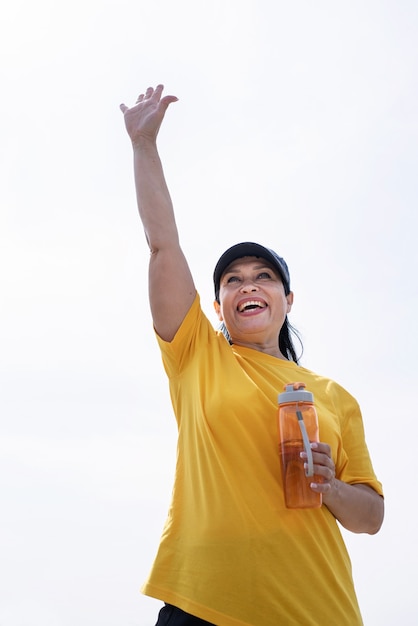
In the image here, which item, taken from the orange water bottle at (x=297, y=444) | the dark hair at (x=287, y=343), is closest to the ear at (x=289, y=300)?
the dark hair at (x=287, y=343)

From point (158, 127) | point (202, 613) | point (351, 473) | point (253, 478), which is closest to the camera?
point (202, 613)

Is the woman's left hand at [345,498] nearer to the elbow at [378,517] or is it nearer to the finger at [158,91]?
the elbow at [378,517]

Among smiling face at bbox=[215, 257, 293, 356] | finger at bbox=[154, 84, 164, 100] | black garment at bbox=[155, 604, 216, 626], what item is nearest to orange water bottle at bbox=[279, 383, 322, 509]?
black garment at bbox=[155, 604, 216, 626]

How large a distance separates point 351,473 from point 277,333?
39.8 inches

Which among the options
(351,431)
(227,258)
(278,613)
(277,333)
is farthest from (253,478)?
(227,258)

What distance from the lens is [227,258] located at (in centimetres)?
468

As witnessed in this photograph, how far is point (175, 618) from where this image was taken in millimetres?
3395

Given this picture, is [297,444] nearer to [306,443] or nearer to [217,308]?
[306,443]

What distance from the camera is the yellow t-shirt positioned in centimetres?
341

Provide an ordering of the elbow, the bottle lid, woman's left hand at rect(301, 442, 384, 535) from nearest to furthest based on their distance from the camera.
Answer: woman's left hand at rect(301, 442, 384, 535) < the bottle lid < the elbow

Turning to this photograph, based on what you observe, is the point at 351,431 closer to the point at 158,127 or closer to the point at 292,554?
the point at 292,554

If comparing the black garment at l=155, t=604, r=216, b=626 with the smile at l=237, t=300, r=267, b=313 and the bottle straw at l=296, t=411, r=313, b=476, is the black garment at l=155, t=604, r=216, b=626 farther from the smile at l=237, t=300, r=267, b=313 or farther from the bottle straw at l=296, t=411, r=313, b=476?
the smile at l=237, t=300, r=267, b=313

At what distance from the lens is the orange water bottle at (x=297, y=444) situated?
3.49 m

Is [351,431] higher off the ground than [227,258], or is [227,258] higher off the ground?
[227,258]
